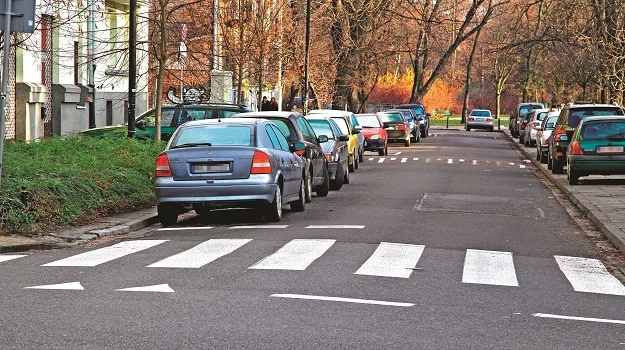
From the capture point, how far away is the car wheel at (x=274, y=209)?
16625mm

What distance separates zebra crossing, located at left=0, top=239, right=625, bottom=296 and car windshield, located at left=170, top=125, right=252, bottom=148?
9.38 ft

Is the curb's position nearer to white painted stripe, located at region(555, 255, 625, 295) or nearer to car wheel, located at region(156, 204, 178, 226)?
white painted stripe, located at region(555, 255, 625, 295)

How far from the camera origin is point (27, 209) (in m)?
14.6

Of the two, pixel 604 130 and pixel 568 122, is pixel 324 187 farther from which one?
pixel 568 122

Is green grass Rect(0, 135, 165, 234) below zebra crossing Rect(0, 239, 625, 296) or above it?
above

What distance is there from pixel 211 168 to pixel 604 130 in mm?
12174

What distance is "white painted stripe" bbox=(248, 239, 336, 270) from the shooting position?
11523 millimetres

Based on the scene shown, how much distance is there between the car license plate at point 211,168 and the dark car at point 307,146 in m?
3.36

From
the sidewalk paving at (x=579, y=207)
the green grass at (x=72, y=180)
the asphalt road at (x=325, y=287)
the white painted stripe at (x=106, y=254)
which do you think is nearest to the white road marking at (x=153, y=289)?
the asphalt road at (x=325, y=287)

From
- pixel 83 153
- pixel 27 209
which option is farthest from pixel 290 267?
pixel 83 153

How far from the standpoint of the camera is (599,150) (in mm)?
25500

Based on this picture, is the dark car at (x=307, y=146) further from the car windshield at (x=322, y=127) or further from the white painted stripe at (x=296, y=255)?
the white painted stripe at (x=296, y=255)

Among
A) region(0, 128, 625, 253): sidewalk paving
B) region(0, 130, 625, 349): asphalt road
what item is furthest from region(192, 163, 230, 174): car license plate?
region(0, 128, 625, 253): sidewalk paving

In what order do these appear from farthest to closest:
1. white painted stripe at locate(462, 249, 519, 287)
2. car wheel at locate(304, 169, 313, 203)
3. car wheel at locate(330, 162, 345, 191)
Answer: car wheel at locate(330, 162, 345, 191)
car wheel at locate(304, 169, 313, 203)
white painted stripe at locate(462, 249, 519, 287)
